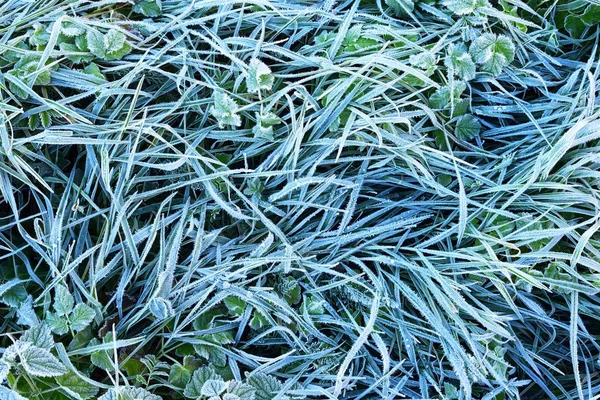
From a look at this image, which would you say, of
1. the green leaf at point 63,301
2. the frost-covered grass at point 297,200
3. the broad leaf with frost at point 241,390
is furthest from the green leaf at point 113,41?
the broad leaf with frost at point 241,390

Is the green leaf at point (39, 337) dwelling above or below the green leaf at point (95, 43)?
below

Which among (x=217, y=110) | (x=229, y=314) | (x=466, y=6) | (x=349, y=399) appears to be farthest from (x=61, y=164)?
(x=466, y=6)

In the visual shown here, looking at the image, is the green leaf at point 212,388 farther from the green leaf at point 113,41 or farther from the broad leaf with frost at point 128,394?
the green leaf at point 113,41

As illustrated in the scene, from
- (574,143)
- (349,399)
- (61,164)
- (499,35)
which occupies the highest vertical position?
(499,35)

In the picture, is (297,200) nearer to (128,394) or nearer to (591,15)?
(128,394)

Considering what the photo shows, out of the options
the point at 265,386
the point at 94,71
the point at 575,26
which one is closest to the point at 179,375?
the point at 265,386

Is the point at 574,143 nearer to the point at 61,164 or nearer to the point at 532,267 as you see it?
the point at 532,267
